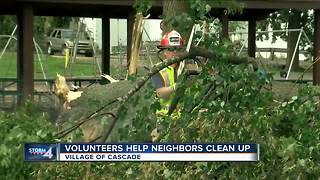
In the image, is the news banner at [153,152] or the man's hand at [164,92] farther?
the man's hand at [164,92]

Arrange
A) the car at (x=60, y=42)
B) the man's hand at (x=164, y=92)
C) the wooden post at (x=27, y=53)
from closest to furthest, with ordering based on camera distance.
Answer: the man's hand at (x=164, y=92), the wooden post at (x=27, y=53), the car at (x=60, y=42)

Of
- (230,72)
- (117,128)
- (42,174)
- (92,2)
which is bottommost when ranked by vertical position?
(42,174)

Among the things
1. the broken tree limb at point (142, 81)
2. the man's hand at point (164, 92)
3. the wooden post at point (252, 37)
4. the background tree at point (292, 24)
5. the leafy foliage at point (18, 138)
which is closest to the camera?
the leafy foliage at point (18, 138)

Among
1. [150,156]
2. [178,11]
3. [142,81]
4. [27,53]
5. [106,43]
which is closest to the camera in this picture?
[150,156]

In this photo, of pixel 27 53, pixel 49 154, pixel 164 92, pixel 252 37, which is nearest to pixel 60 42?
pixel 252 37

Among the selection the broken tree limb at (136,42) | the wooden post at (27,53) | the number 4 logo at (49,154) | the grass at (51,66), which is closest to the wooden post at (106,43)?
the wooden post at (27,53)

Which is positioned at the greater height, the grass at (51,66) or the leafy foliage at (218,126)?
the leafy foliage at (218,126)

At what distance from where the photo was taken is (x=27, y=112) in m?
3.84

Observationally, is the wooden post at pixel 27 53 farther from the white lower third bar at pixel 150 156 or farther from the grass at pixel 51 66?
the grass at pixel 51 66

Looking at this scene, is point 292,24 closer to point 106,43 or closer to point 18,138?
point 106,43

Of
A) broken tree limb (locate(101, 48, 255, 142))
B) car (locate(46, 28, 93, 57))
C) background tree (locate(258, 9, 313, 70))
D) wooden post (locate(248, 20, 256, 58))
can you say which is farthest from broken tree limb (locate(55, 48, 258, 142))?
car (locate(46, 28, 93, 57))

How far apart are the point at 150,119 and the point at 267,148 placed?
0.74 m

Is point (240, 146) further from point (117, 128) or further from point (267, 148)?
point (117, 128)

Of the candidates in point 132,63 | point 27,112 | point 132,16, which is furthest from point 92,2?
point 27,112
